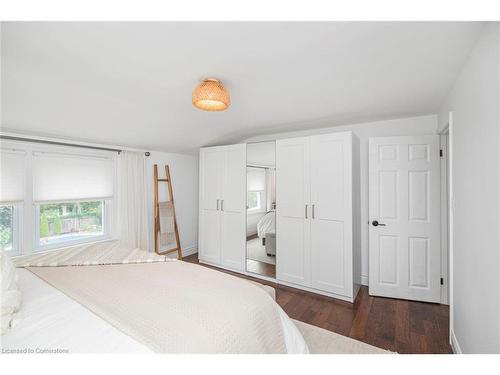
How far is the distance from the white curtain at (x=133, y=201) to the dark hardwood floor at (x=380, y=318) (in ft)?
7.51

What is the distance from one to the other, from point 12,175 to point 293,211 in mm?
3299

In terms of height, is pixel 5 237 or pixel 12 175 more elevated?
pixel 12 175

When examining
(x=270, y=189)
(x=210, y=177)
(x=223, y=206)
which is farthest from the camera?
(x=210, y=177)

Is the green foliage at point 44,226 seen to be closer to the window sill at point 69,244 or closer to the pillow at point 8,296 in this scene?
the window sill at point 69,244

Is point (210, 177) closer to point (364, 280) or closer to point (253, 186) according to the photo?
point (253, 186)

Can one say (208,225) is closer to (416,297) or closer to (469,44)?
(416,297)

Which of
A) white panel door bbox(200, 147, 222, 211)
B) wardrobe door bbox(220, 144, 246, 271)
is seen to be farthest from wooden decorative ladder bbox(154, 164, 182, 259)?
wardrobe door bbox(220, 144, 246, 271)

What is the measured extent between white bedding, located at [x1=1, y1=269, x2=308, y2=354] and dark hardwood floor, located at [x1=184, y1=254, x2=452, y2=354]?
978 mm

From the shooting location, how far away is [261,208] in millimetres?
3430

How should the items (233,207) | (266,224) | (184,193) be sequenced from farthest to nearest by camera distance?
(184,193), (233,207), (266,224)

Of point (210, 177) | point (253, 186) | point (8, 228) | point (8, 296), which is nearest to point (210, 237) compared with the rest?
point (210, 177)
